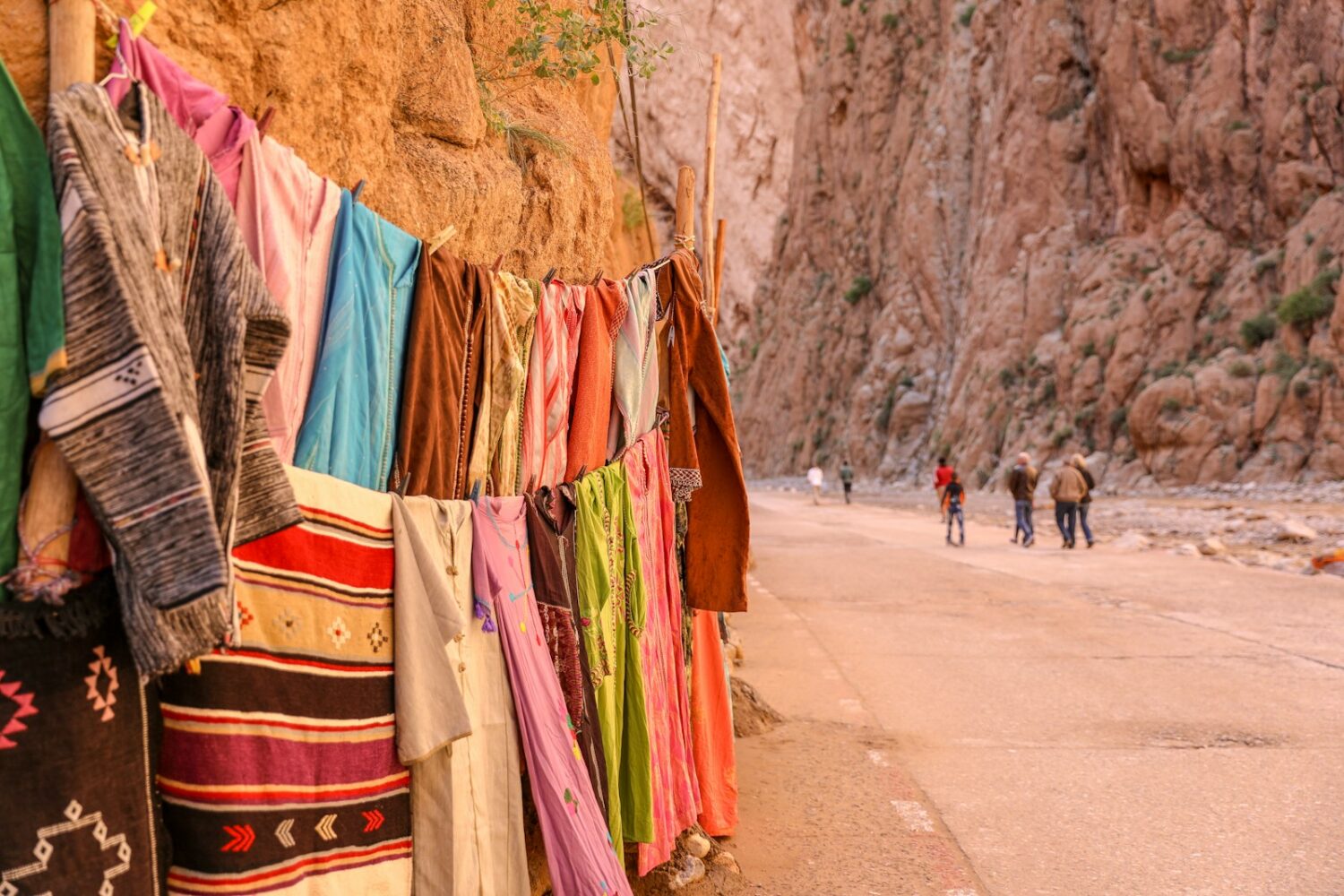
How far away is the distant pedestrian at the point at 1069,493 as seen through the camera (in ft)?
52.7

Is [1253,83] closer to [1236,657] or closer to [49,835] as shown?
[1236,657]

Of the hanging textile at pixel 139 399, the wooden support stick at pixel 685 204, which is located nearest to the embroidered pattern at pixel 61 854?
the hanging textile at pixel 139 399

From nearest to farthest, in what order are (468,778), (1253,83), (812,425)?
(468,778) → (1253,83) → (812,425)

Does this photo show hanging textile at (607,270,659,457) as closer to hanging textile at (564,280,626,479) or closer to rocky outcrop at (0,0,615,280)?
hanging textile at (564,280,626,479)

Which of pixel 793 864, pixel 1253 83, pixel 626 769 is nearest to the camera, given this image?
pixel 626 769

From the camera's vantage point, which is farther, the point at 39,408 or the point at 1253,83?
the point at 1253,83

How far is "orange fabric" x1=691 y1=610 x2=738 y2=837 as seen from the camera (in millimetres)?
4121

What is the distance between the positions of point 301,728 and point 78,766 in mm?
480

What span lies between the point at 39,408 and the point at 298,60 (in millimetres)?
1600

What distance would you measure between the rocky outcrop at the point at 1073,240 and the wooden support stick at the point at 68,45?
29.6 metres

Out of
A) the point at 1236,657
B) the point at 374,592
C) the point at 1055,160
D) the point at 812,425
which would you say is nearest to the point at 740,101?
the point at 812,425

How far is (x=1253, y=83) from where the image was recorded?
1251 inches

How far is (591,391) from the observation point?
3.38 meters

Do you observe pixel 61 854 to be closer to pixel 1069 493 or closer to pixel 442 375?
pixel 442 375
